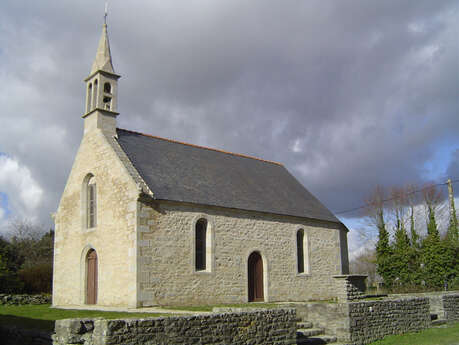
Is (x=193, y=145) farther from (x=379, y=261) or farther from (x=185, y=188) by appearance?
(x=379, y=261)


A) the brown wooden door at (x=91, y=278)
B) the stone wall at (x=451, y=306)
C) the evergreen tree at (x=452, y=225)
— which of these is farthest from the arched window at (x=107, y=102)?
the evergreen tree at (x=452, y=225)

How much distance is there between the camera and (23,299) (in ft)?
73.7

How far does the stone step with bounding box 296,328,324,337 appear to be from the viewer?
12.7 metres

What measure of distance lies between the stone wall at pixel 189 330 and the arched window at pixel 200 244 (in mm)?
7707

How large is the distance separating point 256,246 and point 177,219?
4705 millimetres

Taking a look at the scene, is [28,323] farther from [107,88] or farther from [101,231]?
[107,88]

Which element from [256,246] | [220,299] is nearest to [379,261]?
[256,246]

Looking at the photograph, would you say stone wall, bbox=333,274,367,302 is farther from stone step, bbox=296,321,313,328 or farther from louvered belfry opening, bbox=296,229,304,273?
louvered belfry opening, bbox=296,229,304,273

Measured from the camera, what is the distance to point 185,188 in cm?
1928

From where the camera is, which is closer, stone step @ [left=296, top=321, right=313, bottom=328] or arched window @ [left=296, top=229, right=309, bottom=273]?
stone step @ [left=296, top=321, right=313, bottom=328]

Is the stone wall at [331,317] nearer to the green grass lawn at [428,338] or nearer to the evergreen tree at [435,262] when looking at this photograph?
the green grass lawn at [428,338]

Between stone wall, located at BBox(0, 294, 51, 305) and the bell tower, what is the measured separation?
9193 millimetres

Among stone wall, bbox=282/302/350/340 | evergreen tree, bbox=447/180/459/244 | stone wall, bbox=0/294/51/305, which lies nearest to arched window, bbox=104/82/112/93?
stone wall, bbox=0/294/51/305

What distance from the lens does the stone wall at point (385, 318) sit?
13.2 m
